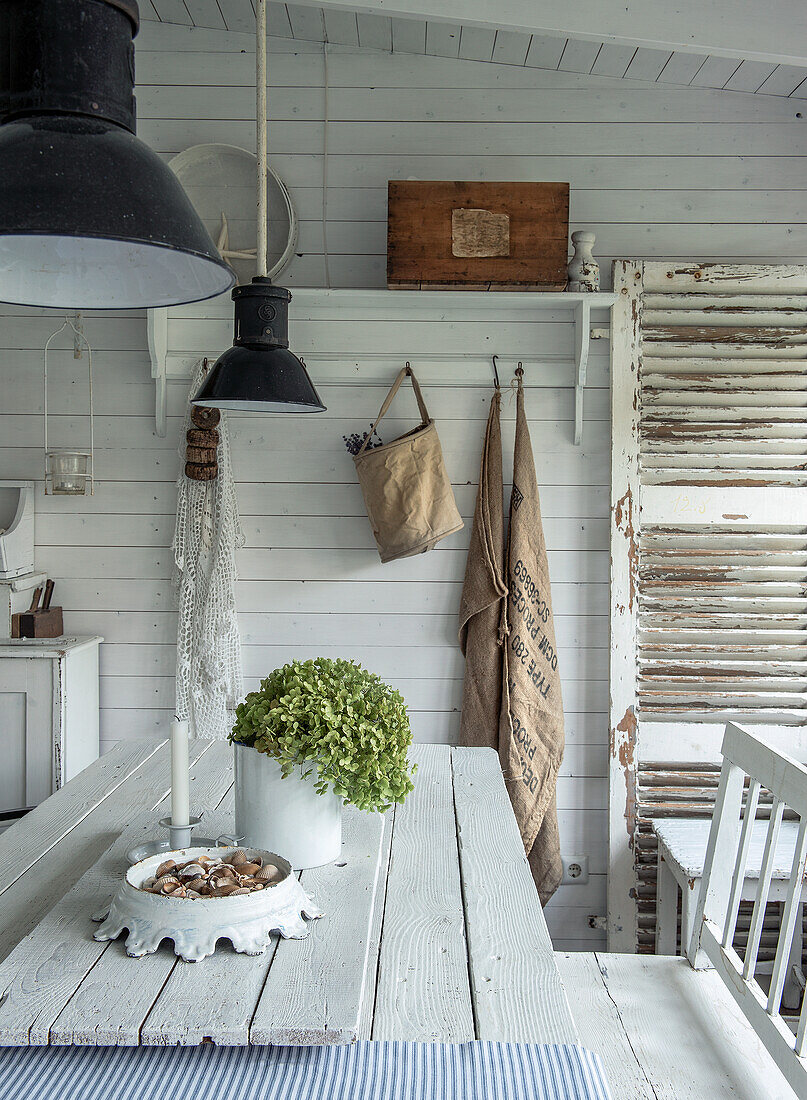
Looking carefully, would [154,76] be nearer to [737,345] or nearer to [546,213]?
[546,213]

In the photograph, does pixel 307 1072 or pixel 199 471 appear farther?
pixel 199 471

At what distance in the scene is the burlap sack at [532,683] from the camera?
8.79 ft

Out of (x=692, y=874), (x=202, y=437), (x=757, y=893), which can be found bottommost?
(x=692, y=874)

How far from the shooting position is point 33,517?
2809 millimetres

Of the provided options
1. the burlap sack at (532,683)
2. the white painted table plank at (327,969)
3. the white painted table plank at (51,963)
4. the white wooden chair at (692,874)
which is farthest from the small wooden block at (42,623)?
the white wooden chair at (692,874)

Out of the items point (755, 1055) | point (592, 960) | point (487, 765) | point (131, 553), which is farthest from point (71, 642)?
point (755, 1055)

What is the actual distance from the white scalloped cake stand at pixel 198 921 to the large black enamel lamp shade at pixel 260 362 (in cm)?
91

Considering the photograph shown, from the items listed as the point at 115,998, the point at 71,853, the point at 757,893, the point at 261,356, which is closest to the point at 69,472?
the point at 261,356

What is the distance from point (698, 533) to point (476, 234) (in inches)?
41.0

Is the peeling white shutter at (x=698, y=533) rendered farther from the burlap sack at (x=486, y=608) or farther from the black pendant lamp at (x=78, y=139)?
the black pendant lamp at (x=78, y=139)

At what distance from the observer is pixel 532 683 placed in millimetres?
2717

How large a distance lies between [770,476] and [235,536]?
1.55m

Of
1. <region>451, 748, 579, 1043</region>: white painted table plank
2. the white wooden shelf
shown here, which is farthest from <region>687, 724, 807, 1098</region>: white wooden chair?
the white wooden shelf

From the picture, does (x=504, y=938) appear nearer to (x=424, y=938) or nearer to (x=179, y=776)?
(x=424, y=938)
